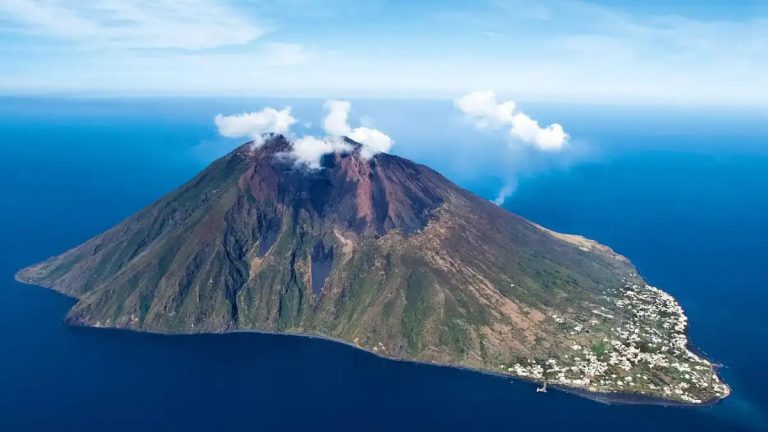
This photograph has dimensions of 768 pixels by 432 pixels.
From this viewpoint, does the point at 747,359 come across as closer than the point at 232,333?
Yes

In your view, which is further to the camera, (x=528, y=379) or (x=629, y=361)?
(x=629, y=361)

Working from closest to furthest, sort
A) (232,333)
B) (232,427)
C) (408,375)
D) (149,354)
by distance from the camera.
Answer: (232,427), (408,375), (149,354), (232,333)

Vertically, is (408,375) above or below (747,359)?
below

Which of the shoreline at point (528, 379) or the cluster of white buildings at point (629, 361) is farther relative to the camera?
the cluster of white buildings at point (629, 361)

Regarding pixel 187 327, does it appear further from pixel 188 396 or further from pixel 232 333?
pixel 188 396

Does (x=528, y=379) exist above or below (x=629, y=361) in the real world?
below

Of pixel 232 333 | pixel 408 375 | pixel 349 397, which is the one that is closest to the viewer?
pixel 349 397

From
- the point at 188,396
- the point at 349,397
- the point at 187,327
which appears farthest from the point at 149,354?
the point at 349,397

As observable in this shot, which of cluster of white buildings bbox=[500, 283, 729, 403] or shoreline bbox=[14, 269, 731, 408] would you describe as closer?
shoreline bbox=[14, 269, 731, 408]
